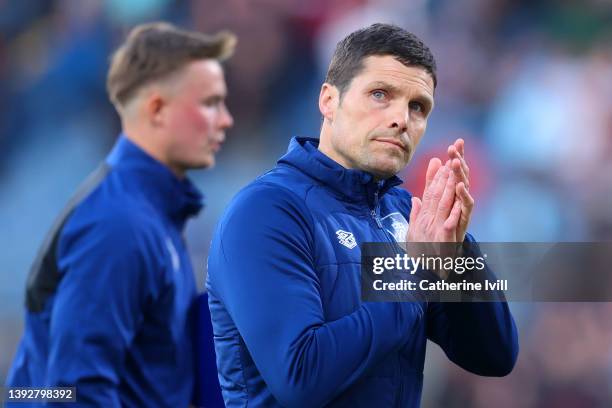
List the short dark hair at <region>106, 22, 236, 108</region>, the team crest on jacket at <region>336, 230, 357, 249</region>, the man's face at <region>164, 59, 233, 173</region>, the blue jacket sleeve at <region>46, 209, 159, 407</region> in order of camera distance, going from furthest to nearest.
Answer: the short dark hair at <region>106, 22, 236, 108</region> < the man's face at <region>164, 59, 233, 173</region> < the blue jacket sleeve at <region>46, 209, 159, 407</region> < the team crest on jacket at <region>336, 230, 357, 249</region>

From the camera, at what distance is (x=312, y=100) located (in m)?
6.41

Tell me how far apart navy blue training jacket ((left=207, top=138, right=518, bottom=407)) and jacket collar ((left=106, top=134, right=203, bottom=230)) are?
1.34 m

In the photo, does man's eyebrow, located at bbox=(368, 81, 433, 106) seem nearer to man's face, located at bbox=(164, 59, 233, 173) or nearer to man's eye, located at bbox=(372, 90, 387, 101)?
man's eye, located at bbox=(372, 90, 387, 101)

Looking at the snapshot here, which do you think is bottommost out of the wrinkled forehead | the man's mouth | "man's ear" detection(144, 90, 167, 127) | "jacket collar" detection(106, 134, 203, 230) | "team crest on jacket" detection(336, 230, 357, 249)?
"team crest on jacket" detection(336, 230, 357, 249)

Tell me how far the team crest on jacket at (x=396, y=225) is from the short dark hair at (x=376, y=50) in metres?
0.29

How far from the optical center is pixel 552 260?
9.65 feet

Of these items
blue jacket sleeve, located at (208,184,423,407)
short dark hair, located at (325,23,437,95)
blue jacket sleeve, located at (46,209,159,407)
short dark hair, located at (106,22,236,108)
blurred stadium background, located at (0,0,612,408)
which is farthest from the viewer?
blurred stadium background, located at (0,0,612,408)

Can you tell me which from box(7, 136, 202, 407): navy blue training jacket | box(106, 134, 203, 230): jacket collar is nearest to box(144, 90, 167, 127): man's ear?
box(106, 134, 203, 230): jacket collar

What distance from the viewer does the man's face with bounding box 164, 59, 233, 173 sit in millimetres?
3660

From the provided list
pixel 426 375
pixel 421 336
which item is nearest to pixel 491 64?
pixel 426 375

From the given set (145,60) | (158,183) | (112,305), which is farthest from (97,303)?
(145,60)

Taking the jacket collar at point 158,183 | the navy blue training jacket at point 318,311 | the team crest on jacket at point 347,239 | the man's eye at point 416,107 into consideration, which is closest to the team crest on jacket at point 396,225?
the navy blue training jacket at point 318,311

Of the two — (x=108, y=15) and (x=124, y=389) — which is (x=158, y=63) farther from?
(x=108, y=15)

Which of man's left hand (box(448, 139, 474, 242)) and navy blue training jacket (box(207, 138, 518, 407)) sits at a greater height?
man's left hand (box(448, 139, 474, 242))
